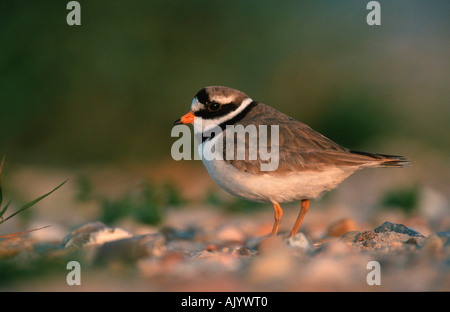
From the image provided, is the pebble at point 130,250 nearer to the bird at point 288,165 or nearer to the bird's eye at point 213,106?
the bird at point 288,165

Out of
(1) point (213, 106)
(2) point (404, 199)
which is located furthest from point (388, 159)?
(2) point (404, 199)

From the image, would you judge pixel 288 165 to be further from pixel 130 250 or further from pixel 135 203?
pixel 135 203

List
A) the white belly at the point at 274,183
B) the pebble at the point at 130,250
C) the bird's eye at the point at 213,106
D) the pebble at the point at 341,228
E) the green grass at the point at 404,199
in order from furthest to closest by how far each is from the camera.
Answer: the green grass at the point at 404,199
the pebble at the point at 341,228
the bird's eye at the point at 213,106
the white belly at the point at 274,183
the pebble at the point at 130,250

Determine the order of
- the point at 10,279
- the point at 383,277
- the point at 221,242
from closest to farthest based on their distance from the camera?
the point at 383,277 < the point at 10,279 < the point at 221,242

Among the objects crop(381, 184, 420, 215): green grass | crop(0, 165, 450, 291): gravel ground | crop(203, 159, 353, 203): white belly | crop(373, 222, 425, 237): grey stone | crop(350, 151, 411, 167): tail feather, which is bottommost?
crop(0, 165, 450, 291): gravel ground

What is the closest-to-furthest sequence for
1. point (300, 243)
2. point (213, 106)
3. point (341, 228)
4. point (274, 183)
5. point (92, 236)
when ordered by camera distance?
point (300, 243) → point (274, 183) → point (92, 236) → point (213, 106) → point (341, 228)

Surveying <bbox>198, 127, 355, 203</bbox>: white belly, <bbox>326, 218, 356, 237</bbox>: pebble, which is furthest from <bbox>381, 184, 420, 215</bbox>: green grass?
<bbox>198, 127, 355, 203</bbox>: white belly

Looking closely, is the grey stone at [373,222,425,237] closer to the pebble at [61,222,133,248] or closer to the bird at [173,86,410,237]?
the bird at [173,86,410,237]

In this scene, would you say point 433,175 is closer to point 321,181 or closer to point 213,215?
point 213,215

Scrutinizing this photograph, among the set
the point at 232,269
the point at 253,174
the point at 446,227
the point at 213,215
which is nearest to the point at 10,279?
the point at 232,269

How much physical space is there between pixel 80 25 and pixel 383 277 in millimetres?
7065

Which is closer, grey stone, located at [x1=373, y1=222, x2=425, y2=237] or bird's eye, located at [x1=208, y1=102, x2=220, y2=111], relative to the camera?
grey stone, located at [x1=373, y1=222, x2=425, y2=237]

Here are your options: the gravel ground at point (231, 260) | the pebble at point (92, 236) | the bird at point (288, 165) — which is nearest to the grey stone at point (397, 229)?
the gravel ground at point (231, 260)

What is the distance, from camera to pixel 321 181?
3445 mm
